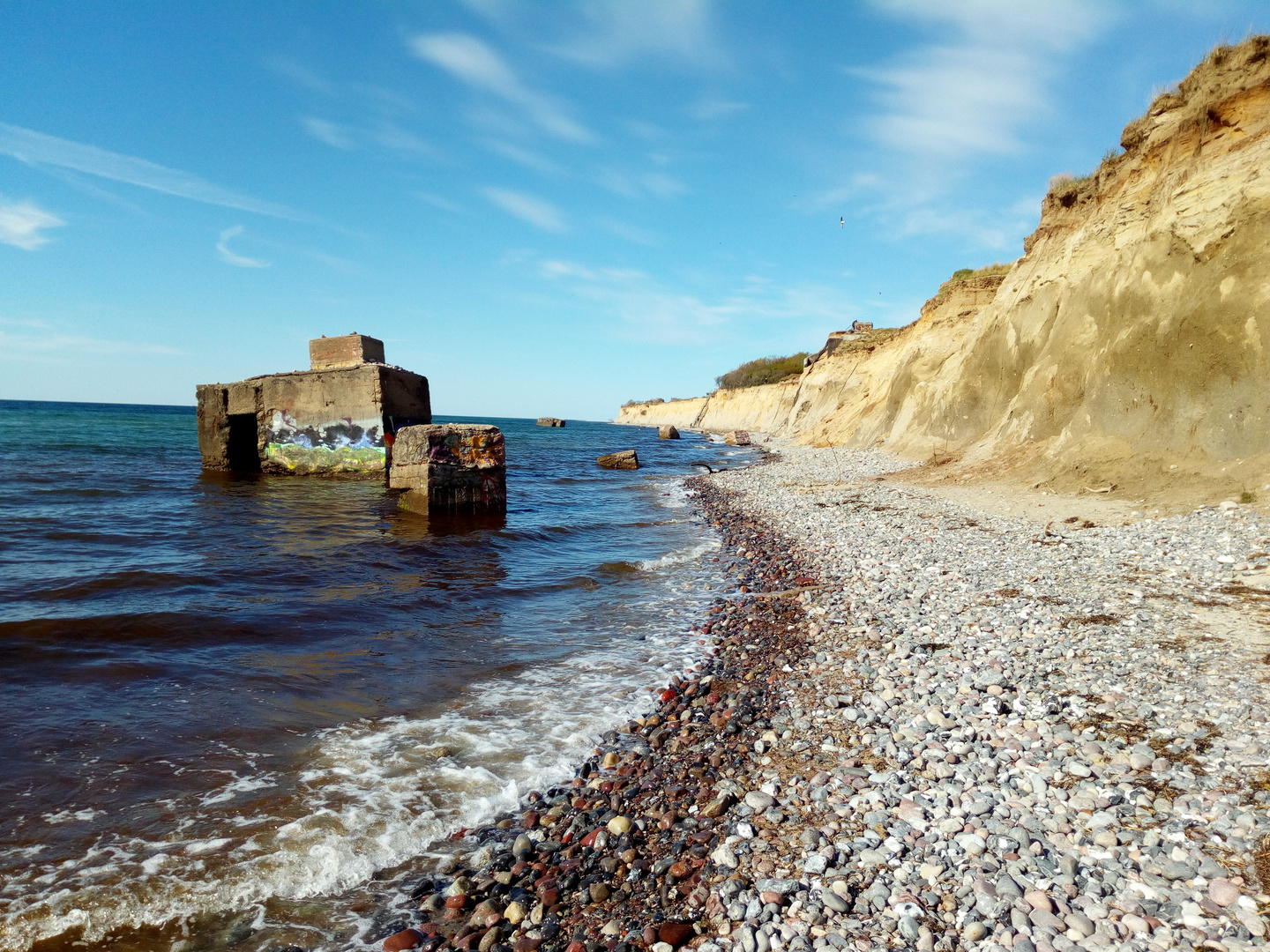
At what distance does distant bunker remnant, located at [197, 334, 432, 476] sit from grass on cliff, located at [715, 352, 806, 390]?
63073 mm

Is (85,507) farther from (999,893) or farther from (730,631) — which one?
(999,893)

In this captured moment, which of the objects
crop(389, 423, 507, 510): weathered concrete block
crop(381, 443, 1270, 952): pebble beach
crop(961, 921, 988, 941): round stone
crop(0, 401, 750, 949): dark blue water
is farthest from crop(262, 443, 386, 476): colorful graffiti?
crop(961, 921, 988, 941): round stone

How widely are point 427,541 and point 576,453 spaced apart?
29060 mm

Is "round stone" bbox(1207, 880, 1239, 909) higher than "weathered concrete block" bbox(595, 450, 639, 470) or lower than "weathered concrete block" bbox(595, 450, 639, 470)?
lower

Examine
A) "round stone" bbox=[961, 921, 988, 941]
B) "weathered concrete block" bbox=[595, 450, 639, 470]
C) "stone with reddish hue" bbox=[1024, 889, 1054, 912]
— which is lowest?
"round stone" bbox=[961, 921, 988, 941]

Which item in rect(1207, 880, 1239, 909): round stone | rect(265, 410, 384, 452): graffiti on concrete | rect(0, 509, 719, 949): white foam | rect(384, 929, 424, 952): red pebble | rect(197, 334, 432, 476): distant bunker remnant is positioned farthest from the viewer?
rect(265, 410, 384, 452): graffiti on concrete

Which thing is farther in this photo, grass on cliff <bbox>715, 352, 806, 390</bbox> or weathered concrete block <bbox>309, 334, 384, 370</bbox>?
grass on cliff <bbox>715, 352, 806, 390</bbox>

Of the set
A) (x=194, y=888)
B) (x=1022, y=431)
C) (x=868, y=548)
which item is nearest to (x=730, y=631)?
(x=868, y=548)

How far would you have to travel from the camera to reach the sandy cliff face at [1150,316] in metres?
10.1

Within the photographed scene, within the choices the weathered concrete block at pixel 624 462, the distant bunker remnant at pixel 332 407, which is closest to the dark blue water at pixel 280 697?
the distant bunker remnant at pixel 332 407

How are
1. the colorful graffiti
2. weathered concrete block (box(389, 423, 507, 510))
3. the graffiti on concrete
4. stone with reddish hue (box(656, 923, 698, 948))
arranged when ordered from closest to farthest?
1. stone with reddish hue (box(656, 923, 698, 948))
2. weathered concrete block (box(389, 423, 507, 510))
3. the graffiti on concrete
4. the colorful graffiti

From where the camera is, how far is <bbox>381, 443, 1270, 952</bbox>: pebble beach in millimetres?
2729

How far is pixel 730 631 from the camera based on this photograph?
729 cm

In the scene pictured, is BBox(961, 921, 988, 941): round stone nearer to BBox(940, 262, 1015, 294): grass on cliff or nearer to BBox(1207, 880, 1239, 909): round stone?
BBox(1207, 880, 1239, 909): round stone
